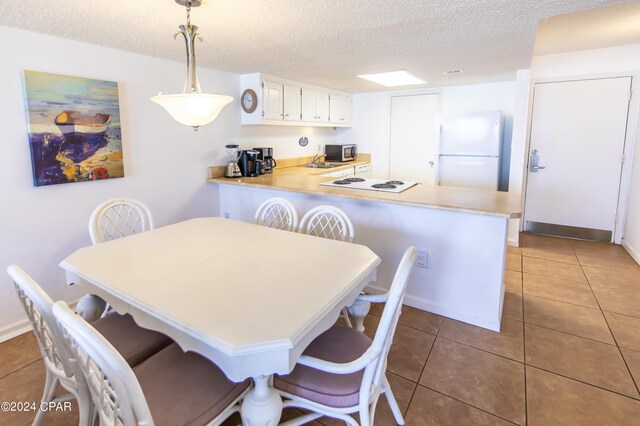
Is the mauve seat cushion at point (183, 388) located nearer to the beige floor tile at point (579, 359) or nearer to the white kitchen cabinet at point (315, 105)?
the beige floor tile at point (579, 359)

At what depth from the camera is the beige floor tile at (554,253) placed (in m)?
3.59

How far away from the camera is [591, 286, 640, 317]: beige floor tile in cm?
258

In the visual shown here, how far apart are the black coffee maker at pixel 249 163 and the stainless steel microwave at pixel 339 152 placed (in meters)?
1.65

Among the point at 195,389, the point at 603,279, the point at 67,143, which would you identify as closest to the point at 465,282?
the point at 603,279

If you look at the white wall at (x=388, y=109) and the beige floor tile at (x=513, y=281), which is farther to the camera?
the white wall at (x=388, y=109)

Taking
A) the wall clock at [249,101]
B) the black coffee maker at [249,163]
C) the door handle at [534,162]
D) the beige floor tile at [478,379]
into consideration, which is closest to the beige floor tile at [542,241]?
the door handle at [534,162]

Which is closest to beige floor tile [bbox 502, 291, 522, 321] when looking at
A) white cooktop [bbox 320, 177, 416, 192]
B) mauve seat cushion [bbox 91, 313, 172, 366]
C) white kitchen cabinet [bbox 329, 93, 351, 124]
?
white cooktop [bbox 320, 177, 416, 192]

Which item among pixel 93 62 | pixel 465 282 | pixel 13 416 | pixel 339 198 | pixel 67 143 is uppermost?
pixel 93 62

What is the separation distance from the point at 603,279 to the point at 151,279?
361 cm

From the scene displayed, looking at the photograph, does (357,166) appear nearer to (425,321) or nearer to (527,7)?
(425,321)

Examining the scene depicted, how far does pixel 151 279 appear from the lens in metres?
1.50

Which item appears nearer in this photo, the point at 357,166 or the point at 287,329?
the point at 287,329

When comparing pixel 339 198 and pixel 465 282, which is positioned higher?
pixel 339 198

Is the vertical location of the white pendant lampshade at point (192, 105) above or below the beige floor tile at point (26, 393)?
above
